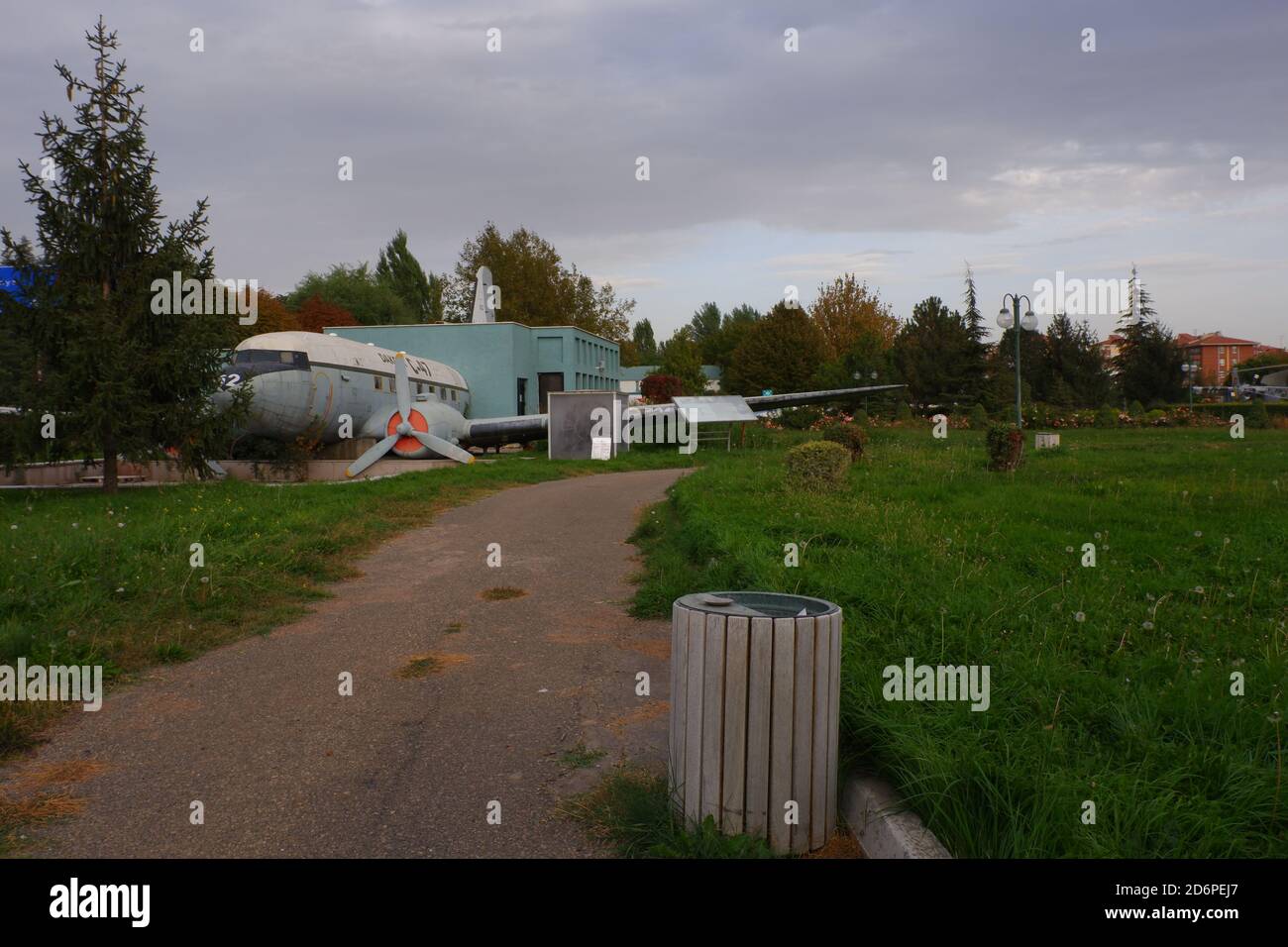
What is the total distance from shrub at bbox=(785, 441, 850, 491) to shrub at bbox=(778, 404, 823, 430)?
Result: 24956mm

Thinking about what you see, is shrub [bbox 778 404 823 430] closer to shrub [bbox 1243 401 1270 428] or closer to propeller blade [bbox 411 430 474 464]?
shrub [bbox 1243 401 1270 428]

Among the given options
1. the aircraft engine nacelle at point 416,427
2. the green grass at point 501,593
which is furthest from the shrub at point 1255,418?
the green grass at point 501,593

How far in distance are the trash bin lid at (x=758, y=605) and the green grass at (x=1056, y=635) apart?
712mm

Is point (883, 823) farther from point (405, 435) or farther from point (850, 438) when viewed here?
point (405, 435)

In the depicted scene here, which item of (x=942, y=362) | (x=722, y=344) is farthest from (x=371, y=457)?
(x=722, y=344)

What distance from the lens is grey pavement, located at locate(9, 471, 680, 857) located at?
154 inches

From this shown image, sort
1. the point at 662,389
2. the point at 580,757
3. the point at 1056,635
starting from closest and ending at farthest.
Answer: the point at 580,757, the point at 1056,635, the point at 662,389

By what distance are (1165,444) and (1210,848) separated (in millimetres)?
23061

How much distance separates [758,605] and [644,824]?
1.11 meters

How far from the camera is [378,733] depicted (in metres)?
5.21

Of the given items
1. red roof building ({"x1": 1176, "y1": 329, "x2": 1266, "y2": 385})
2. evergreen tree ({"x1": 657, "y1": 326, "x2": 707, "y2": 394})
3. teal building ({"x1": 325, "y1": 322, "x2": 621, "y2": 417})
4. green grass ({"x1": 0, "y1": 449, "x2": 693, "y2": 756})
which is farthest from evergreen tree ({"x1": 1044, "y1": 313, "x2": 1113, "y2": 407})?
red roof building ({"x1": 1176, "y1": 329, "x2": 1266, "y2": 385})

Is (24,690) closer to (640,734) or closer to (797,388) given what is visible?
(640,734)

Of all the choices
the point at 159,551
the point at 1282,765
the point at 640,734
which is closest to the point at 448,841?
the point at 640,734

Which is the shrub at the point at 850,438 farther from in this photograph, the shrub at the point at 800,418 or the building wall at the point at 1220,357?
the building wall at the point at 1220,357
